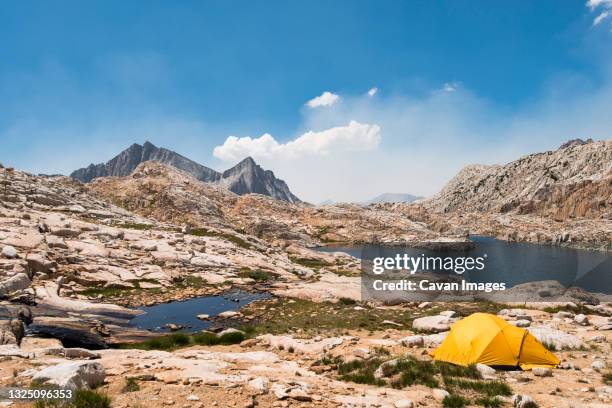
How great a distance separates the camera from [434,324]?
25.0 metres

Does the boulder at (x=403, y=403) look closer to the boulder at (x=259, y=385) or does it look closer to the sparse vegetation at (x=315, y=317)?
the boulder at (x=259, y=385)

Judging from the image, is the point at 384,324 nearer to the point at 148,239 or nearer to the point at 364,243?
the point at 148,239

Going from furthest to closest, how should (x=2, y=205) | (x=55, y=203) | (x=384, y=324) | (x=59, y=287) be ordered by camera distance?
(x=55, y=203) → (x=2, y=205) → (x=59, y=287) → (x=384, y=324)

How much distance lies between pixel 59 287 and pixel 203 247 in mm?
24743

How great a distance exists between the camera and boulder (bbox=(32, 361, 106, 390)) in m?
10.8

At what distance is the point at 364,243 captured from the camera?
452ft

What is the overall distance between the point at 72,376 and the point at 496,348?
16.8 meters

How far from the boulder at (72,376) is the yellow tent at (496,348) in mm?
14762

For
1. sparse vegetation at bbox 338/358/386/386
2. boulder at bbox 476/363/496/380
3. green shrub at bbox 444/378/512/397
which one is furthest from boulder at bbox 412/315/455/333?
green shrub at bbox 444/378/512/397

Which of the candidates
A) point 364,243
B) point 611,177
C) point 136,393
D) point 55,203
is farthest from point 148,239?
point 611,177

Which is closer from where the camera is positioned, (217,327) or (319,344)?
(319,344)

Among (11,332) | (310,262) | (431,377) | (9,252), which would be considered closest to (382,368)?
(431,377)

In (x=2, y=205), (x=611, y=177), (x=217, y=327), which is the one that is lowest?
(x=217, y=327)

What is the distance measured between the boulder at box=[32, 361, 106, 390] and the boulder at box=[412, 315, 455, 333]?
19882 millimetres
